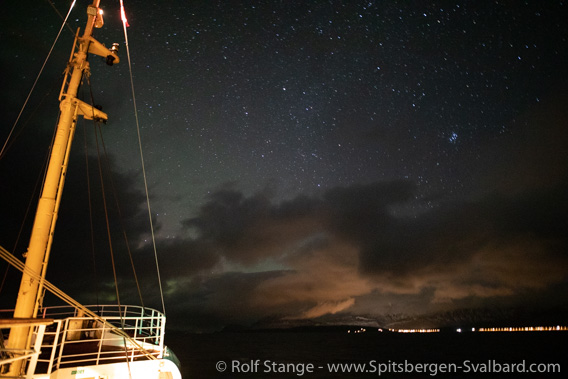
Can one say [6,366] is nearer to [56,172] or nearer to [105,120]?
[56,172]

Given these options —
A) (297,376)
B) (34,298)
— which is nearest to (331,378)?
(297,376)

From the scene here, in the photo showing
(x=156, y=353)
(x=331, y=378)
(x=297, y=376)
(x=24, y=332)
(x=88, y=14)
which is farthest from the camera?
(x=297, y=376)

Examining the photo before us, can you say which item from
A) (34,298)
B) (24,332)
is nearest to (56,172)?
(34,298)

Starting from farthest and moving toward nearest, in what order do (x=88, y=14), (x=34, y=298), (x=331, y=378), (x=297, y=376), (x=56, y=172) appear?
1. (x=297, y=376)
2. (x=331, y=378)
3. (x=88, y=14)
4. (x=56, y=172)
5. (x=34, y=298)

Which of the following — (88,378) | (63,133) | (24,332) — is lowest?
(88,378)

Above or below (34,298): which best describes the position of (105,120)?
above

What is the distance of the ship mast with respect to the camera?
840cm

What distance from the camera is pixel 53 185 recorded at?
917 centimetres

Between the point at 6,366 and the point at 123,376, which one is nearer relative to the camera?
the point at 6,366

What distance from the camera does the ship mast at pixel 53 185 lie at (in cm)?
840

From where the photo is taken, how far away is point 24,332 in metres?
8.02

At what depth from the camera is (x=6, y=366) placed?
8.06m

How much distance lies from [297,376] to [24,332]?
51874 mm

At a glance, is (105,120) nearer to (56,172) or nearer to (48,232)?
(56,172)
